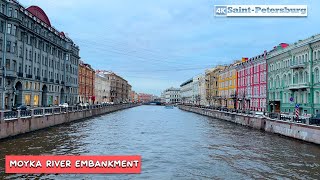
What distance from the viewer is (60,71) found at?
290 ft

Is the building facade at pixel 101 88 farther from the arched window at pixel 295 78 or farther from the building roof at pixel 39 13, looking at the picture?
the arched window at pixel 295 78

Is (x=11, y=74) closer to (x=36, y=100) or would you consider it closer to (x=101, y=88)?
(x=36, y=100)

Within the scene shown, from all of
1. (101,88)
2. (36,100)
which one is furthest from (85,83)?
(36,100)

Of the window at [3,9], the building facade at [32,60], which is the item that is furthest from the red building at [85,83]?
the window at [3,9]

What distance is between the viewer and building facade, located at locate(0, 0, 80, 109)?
5453cm

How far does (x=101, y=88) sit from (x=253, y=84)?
A: 3504 inches

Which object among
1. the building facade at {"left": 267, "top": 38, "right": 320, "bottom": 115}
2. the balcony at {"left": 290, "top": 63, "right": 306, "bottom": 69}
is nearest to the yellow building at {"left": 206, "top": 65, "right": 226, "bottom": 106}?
the building facade at {"left": 267, "top": 38, "right": 320, "bottom": 115}

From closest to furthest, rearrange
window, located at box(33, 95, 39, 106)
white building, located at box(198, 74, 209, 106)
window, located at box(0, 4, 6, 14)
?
window, located at box(0, 4, 6, 14) → window, located at box(33, 95, 39, 106) → white building, located at box(198, 74, 209, 106)

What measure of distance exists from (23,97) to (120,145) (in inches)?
1523

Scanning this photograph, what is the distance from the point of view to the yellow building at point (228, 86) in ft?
307

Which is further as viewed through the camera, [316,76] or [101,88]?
[101,88]

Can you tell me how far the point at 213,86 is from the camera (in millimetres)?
126312

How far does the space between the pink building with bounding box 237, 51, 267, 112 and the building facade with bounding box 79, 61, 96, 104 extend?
51.5m

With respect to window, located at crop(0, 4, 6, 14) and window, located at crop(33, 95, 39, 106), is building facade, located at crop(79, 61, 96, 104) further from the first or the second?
window, located at crop(0, 4, 6, 14)
